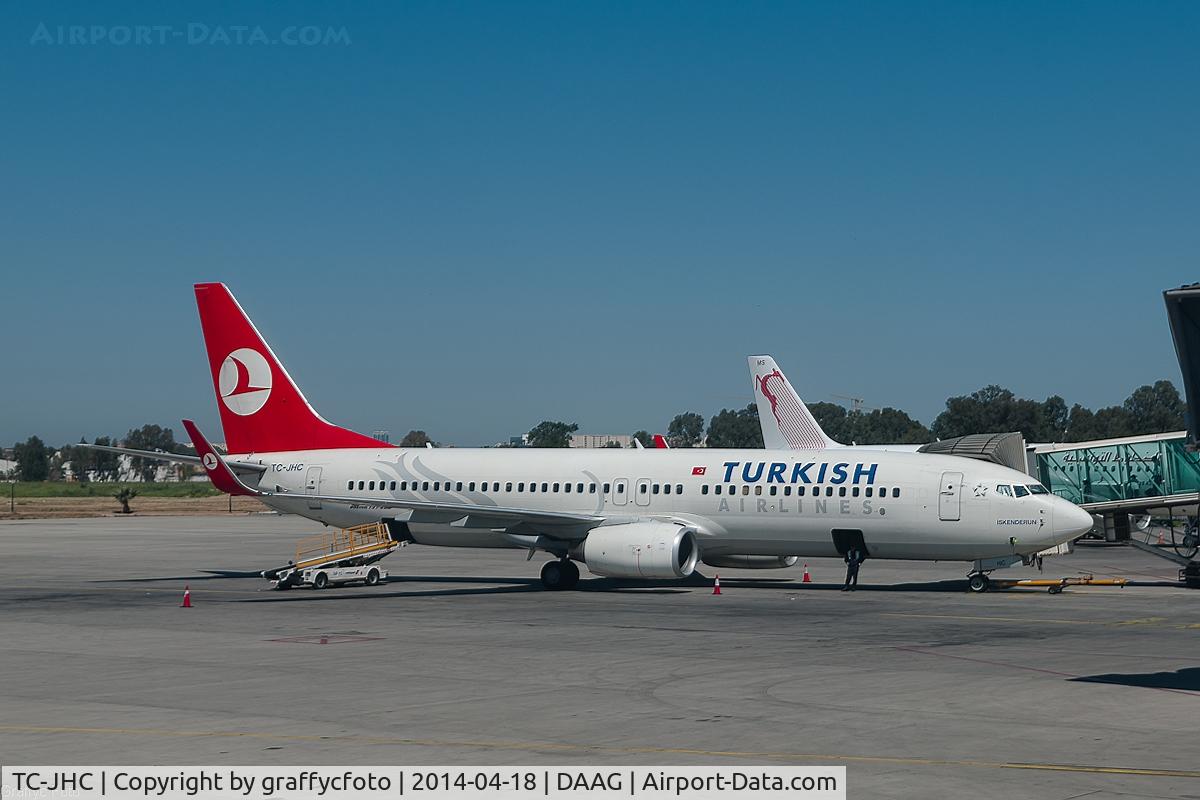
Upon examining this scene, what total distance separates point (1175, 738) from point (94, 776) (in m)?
12.5

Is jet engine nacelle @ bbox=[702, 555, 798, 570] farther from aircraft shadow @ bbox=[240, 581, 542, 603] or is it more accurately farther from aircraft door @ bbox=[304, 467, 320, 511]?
aircraft door @ bbox=[304, 467, 320, 511]

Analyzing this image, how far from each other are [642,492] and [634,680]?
20861mm

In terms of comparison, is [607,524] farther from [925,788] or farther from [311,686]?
[925,788]

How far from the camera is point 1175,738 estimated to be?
17.0 meters

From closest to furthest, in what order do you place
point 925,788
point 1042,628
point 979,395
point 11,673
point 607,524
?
1. point 925,788
2. point 11,673
3. point 1042,628
4. point 607,524
5. point 979,395

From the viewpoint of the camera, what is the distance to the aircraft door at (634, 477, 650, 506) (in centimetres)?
4331

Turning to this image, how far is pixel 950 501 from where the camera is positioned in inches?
1556

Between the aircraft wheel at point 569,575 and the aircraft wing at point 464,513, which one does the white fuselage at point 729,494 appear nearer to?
the aircraft wing at point 464,513

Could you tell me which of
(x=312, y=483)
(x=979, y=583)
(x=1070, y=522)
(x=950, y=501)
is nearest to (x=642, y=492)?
(x=950, y=501)

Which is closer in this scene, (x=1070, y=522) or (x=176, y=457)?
(x=1070, y=522)

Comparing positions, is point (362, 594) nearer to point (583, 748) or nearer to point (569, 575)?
point (569, 575)

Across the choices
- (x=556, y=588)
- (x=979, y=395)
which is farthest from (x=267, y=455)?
(x=979, y=395)

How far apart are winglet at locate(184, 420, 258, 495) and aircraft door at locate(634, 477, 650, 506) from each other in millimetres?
12453
